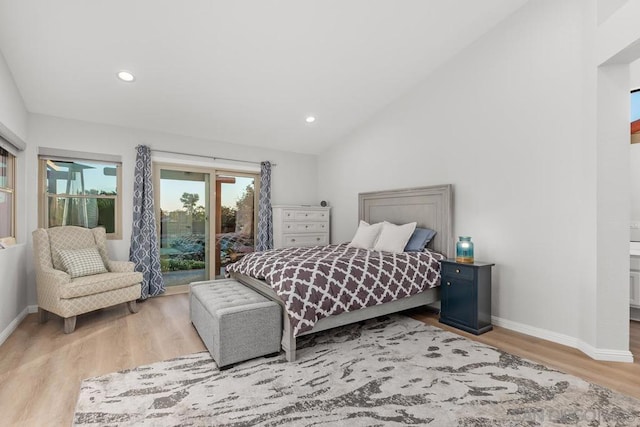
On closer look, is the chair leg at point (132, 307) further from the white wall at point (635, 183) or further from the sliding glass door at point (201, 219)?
the white wall at point (635, 183)

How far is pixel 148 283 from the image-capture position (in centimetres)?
422

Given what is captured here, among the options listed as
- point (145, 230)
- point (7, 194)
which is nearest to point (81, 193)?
point (7, 194)

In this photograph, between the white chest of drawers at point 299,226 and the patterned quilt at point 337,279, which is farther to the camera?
the white chest of drawers at point 299,226

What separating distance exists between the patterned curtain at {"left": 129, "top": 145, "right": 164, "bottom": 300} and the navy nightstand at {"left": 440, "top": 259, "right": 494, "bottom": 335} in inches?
147

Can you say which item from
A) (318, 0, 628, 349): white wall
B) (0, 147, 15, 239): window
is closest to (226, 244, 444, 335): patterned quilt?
(318, 0, 628, 349): white wall

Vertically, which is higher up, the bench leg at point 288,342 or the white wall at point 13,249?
the white wall at point 13,249

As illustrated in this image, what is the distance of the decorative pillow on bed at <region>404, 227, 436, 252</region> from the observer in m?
3.74

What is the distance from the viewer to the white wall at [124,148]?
3.64 meters

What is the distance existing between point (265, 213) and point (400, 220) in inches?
89.8

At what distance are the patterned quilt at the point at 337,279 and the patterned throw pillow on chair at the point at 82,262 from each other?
156 cm

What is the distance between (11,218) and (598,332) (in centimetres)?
575

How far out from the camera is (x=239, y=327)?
236cm

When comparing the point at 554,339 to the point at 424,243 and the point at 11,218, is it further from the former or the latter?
the point at 11,218

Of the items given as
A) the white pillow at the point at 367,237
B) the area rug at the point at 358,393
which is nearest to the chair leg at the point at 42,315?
the area rug at the point at 358,393
